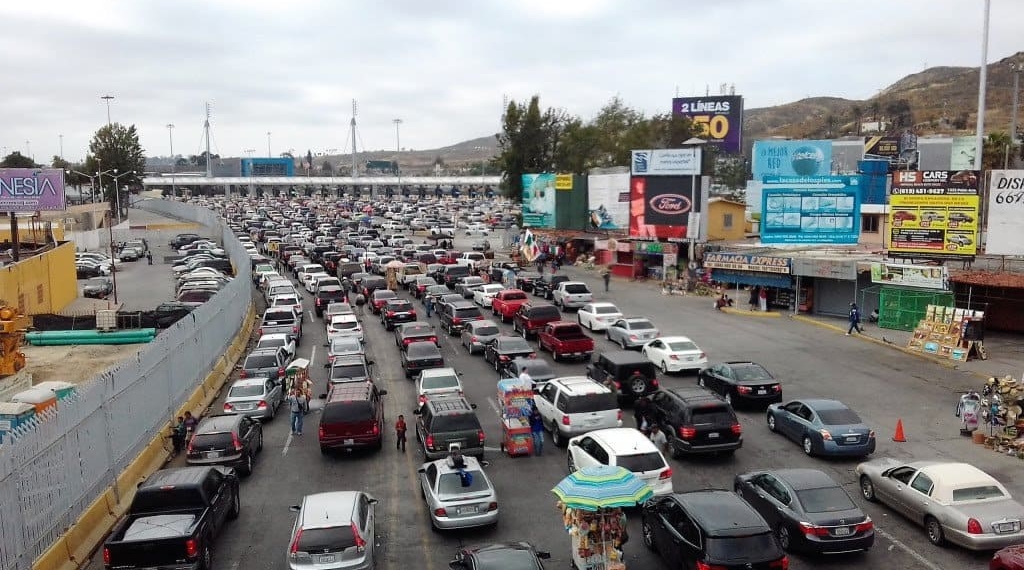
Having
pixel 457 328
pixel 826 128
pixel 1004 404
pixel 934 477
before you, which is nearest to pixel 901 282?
pixel 1004 404

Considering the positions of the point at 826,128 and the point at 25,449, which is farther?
the point at 826,128

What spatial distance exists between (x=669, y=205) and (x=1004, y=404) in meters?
33.8

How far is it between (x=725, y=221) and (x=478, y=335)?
35331mm

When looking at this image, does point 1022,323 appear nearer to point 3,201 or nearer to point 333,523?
point 333,523

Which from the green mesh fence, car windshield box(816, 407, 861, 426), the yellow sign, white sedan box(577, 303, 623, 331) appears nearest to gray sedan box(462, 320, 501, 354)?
white sedan box(577, 303, 623, 331)

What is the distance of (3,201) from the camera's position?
145ft

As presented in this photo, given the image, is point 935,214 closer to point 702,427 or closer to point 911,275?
point 911,275

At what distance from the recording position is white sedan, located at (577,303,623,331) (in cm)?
3534

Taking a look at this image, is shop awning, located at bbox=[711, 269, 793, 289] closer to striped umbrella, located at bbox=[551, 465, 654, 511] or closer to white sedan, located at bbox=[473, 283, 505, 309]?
white sedan, located at bbox=[473, 283, 505, 309]

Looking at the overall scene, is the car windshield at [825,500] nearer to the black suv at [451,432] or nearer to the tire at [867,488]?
the tire at [867,488]

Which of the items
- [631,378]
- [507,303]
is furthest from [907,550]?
[507,303]

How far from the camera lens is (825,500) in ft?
45.4

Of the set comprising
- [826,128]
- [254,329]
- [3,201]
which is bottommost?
[254,329]

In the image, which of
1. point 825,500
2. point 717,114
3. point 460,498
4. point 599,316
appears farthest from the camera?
point 717,114
